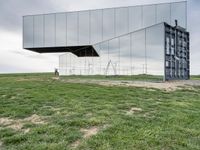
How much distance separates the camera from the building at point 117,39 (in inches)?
913

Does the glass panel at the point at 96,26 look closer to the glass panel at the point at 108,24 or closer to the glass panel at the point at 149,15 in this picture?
the glass panel at the point at 108,24

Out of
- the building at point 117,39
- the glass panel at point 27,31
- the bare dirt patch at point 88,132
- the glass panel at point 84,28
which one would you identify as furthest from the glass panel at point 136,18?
the bare dirt patch at point 88,132

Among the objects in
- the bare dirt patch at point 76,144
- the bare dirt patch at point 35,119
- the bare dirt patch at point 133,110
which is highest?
the bare dirt patch at point 133,110

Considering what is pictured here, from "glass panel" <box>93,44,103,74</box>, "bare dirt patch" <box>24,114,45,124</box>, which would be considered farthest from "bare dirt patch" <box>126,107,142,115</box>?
"glass panel" <box>93,44,103,74</box>

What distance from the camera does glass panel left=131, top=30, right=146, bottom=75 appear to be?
2328cm

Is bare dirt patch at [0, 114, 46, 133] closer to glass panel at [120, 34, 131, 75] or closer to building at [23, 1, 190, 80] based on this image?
building at [23, 1, 190, 80]

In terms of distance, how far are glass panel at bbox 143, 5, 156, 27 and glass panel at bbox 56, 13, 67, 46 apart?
365 inches

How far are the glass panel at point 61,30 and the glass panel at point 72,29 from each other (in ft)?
1.72

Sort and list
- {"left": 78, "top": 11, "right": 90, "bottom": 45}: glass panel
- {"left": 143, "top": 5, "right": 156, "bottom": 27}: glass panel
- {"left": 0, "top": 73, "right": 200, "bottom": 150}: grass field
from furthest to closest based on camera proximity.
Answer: {"left": 78, "top": 11, "right": 90, "bottom": 45}: glass panel, {"left": 143, "top": 5, "right": 156, "bottom": 27}: glass panel, {"left": 0, "top": 73, "right": 200, "bottom": 150}: grass field

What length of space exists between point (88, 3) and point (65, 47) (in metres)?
5.74

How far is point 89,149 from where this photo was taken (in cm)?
466

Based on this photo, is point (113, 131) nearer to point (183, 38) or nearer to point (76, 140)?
point (76, 140)

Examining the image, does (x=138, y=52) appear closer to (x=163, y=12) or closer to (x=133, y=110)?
(x=163, y=12)

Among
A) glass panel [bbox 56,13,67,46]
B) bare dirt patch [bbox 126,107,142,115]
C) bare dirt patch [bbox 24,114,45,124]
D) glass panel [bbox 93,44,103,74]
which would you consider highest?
glass panel [bbox 56,13,67,46]
